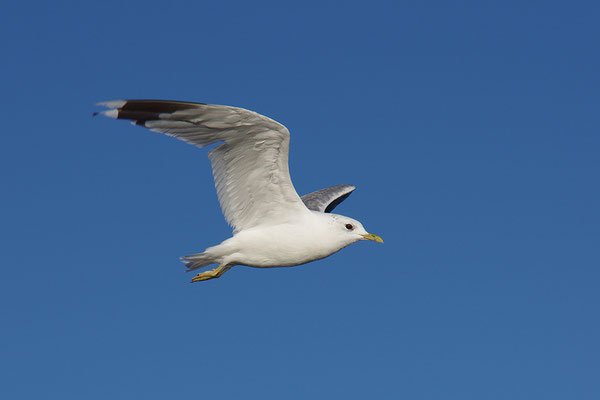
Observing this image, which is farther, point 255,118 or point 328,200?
point 328,200

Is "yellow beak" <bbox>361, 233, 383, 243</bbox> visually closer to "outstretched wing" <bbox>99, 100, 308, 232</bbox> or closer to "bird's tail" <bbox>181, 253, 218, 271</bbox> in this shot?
"outstretched wing" <bbox>99, 100, 308, 232</bbox>

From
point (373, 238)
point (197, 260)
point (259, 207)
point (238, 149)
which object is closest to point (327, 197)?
point (373, 238)

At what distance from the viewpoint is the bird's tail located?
51.8 ft

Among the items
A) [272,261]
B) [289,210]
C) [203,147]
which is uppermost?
[203,147]

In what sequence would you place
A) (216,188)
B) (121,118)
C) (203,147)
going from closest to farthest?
(121,118), (203,147), (216,188)

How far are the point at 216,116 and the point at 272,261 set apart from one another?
360cm

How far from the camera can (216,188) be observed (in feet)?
50.4

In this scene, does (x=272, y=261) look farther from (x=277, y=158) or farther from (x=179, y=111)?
(x=179, y=111)

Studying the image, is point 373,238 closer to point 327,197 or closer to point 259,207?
point 259,207

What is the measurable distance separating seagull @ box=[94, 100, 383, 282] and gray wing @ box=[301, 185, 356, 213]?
386cm

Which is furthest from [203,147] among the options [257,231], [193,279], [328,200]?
[328,200]

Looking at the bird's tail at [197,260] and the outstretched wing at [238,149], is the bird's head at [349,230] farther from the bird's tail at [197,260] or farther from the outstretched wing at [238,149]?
the bird's tail at [197,260]

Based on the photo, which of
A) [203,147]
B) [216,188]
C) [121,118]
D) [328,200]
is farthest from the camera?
[328,200]

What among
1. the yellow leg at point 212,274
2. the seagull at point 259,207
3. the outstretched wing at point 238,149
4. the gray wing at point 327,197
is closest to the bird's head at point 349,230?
the seagull at point 259,207
